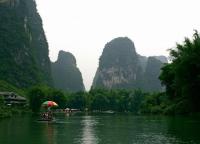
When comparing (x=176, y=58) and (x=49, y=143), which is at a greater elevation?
(x=176, y=58)

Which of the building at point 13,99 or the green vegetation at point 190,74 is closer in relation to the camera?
the green vegetation at point 190,74

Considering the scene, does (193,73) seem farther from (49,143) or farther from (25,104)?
(25,104)

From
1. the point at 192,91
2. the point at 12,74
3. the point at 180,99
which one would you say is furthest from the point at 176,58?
the point at 12,74

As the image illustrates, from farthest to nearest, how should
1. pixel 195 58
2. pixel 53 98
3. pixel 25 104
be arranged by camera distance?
1. pixel 25 104
2. pixel 53 98
3. pixel 195 58

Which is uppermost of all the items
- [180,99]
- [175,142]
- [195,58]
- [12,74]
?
[12,74]

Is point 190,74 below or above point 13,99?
below

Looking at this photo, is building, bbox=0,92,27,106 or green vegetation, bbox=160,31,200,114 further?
building, bbox=0,92,27,106

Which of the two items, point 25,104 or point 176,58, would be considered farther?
point 25,104

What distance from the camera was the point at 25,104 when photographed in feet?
449

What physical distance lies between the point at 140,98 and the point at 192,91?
106476 millimetres

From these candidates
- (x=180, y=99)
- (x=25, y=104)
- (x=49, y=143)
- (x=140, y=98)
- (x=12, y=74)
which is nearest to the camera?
(x=49, y=143)

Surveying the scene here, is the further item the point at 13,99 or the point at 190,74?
the point at 13,99

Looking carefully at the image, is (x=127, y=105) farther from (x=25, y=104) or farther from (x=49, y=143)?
(x=49, y=143)

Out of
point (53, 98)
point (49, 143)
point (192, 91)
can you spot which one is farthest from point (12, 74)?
point (49, 143)
